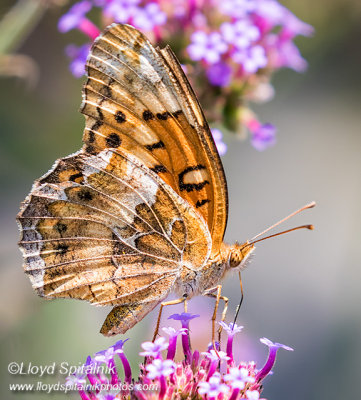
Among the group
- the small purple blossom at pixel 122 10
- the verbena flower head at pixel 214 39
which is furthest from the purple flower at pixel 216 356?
the small purple blossom at pixel 122 10

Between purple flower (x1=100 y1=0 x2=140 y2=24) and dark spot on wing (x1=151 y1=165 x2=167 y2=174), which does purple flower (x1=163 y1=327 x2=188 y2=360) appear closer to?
dark spot on wing (x1=151 y1=165 x2=167 y2=174)

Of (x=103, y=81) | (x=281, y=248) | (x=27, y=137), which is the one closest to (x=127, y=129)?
(x=103, y=81)

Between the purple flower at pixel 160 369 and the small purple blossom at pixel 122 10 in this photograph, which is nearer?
the purple flower at pixel 160 369

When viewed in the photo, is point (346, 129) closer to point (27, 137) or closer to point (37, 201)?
point (27, 137)

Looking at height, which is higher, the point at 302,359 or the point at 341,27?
the point at 341,27

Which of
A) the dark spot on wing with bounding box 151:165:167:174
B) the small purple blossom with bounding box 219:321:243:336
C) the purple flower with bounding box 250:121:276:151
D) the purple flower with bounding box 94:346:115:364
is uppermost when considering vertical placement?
the purple flower with bounding box 250:121:276:151

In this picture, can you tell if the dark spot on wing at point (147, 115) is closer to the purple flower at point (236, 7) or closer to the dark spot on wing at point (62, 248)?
the dark spot on wing at point (62, 248)

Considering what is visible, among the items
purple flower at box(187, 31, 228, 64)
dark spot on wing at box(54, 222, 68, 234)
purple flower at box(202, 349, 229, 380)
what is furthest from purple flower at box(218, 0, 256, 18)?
purple flower at box(202, 349, 229, 380)
